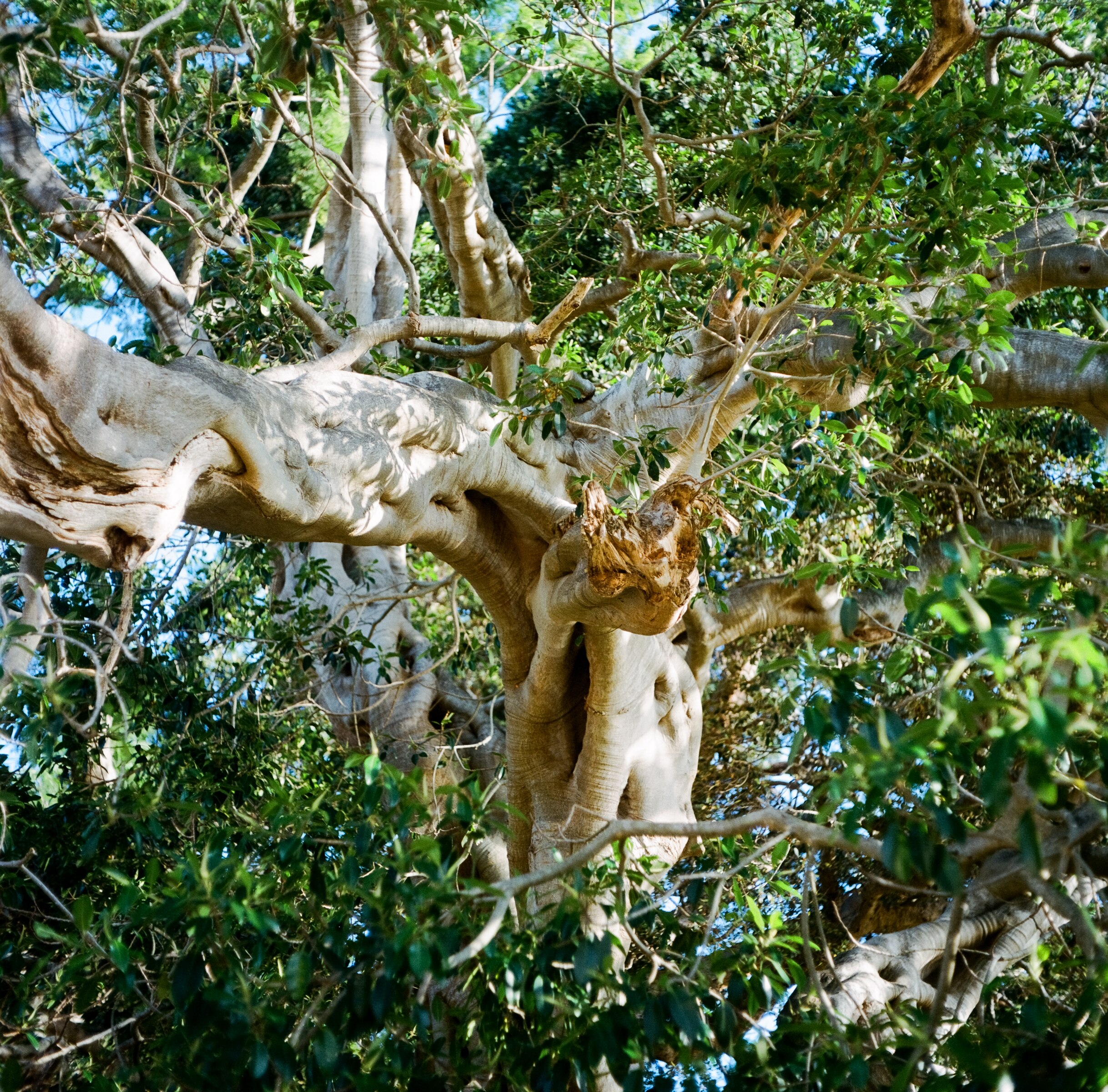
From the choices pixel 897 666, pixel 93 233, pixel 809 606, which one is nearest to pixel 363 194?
pixel 93 233

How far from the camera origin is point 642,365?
5.16 metres

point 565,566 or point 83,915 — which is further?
point 565,566

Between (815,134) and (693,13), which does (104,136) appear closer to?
(693,13)

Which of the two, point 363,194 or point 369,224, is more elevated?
point 369,224

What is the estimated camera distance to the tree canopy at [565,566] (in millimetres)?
2525

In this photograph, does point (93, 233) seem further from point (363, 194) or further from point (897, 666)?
point (897, 666)

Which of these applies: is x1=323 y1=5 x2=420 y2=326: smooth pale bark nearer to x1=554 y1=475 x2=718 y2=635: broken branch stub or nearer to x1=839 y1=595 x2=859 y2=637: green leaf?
x1=554 y1=475 x2=718 y2=635: broken branch stub

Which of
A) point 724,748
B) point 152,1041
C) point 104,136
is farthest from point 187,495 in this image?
point 724,748

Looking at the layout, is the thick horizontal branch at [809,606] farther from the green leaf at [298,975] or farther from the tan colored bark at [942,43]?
the green leaf at [298,975]

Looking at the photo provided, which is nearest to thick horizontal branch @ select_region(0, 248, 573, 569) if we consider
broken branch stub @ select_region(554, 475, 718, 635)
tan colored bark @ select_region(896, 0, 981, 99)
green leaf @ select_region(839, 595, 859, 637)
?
broken branch stub @ select_region(554, 475, 718, 635)

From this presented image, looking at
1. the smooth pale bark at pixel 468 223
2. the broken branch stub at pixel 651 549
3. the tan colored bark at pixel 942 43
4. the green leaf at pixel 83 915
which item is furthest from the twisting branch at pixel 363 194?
the green leaf at pixel 83 915

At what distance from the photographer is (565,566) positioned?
4754 millimetres

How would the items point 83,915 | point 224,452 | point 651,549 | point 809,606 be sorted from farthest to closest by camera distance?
point 809,606, point 651,549, point 224,452, point 83,915

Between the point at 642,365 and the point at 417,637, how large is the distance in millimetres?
2842
